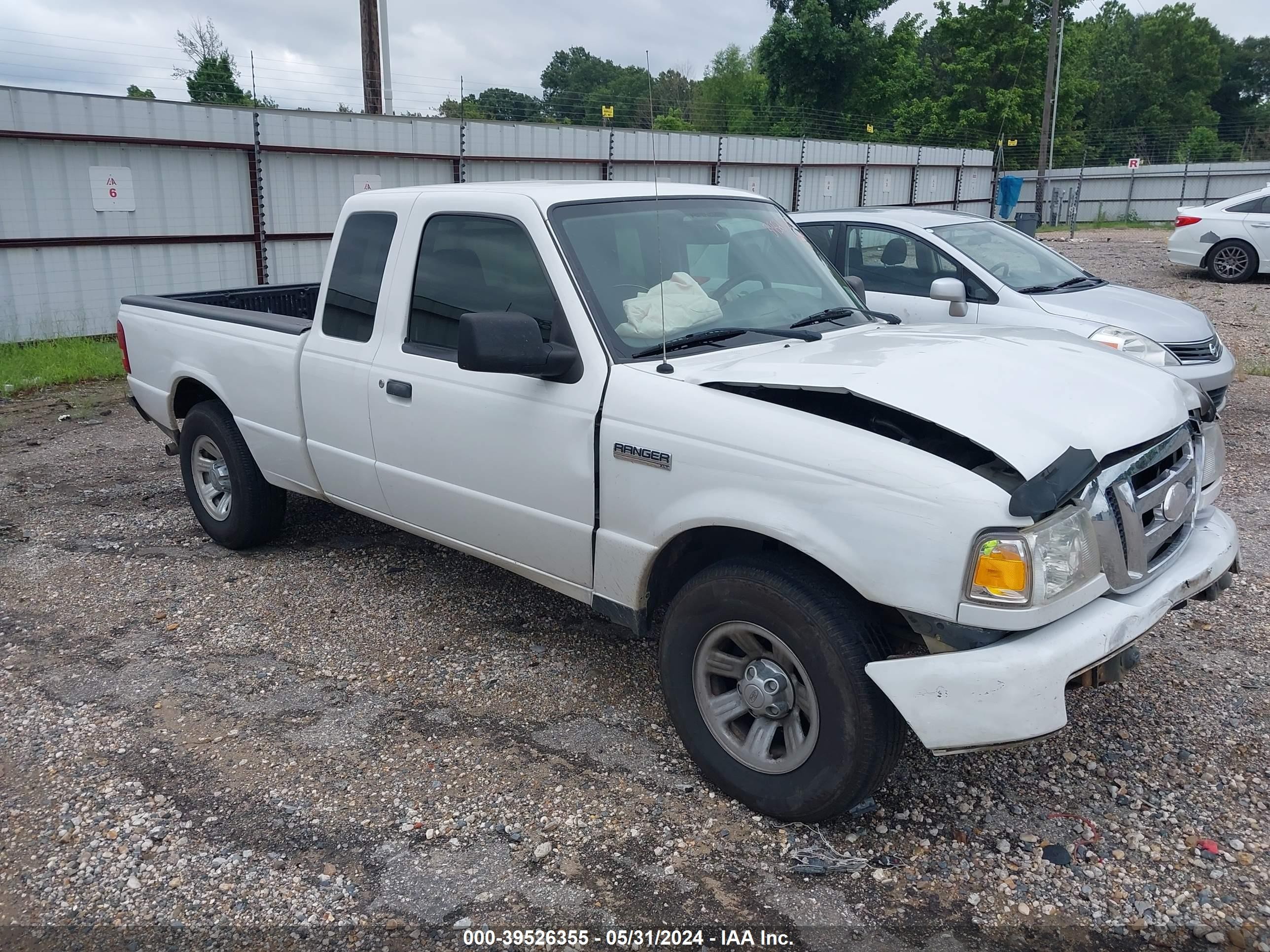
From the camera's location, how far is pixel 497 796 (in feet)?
11.3

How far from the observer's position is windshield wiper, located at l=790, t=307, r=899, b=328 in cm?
411

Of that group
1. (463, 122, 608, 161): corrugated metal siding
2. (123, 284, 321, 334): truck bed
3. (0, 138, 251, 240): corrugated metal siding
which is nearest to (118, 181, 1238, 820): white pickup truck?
(123, 284, 321, 334): truck bed

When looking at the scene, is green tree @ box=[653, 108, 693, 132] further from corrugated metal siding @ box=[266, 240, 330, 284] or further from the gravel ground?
the gravel ground

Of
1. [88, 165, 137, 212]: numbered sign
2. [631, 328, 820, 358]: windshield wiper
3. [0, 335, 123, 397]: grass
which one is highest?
[88, 165, 137, 212]: numbered sign

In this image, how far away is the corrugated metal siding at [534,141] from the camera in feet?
50.1

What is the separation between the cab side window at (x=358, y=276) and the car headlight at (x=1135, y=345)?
4.83 m

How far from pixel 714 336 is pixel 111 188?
10.5m

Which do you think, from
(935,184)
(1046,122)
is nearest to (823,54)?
(1046,122)

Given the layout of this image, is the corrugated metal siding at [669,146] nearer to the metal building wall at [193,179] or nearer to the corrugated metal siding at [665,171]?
the corrugated metal siding at [665,171]

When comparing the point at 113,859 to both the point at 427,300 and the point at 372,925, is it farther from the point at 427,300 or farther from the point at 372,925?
the point at 427,300

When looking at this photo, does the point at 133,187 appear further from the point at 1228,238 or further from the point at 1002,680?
the point at 1228,238

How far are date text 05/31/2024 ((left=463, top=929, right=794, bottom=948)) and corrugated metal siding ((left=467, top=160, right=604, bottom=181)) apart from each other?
13.4 metres

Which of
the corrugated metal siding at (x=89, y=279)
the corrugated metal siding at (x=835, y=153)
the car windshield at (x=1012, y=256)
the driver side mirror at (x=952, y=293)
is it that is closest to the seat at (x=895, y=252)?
the car windshield at (x=1012, y=256)

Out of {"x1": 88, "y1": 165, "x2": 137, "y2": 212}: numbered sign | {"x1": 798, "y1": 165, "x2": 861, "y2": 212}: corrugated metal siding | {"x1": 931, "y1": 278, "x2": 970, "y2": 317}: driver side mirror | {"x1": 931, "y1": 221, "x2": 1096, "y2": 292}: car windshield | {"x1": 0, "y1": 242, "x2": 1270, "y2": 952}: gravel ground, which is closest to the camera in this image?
{"x1": 0, "y1": 242, "x2": 1270, "y2": 952}: gravel ground
